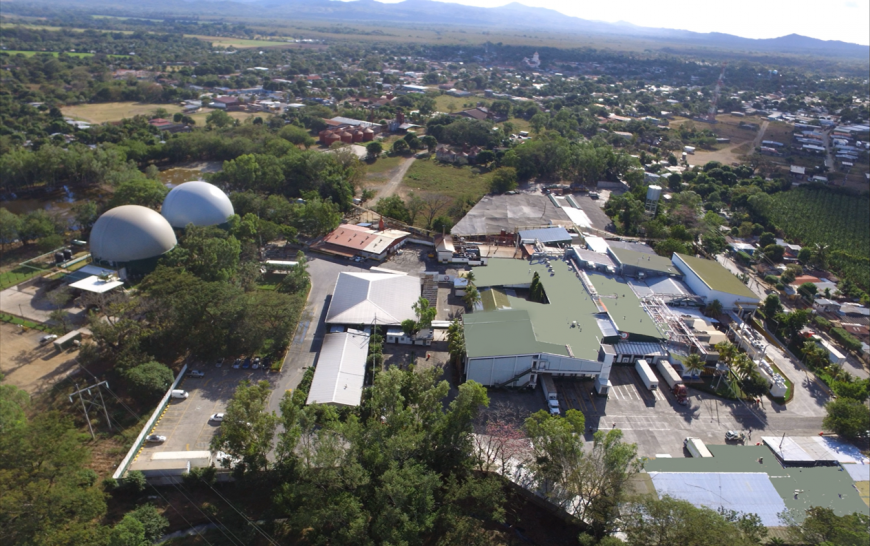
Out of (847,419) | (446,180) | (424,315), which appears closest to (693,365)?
(847,419)

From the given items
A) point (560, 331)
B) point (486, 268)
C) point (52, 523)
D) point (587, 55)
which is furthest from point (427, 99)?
point (587, 55)

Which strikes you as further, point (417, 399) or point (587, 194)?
point (587, 194)

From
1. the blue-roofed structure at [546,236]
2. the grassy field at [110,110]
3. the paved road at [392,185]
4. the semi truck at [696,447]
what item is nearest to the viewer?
the semi truck at [696,447]

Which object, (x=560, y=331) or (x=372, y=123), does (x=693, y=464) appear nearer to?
(x=560, y=331)

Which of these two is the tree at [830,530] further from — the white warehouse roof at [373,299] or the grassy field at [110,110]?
the grassy field at [110,110]

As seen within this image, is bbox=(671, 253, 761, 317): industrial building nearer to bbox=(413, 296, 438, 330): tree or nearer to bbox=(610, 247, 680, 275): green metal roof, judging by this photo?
bbox=(610, 247, 680, 275): green metal roof

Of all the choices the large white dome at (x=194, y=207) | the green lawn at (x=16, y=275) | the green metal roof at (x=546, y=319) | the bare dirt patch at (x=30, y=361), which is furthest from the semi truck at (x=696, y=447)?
the green lawn at (x=16, y=275)

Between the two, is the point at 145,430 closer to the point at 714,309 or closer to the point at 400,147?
the point at 714,309
